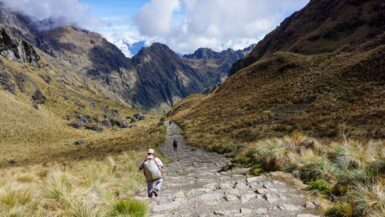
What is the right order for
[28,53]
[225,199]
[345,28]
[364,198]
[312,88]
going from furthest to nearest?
[28,53] → [345,28] → [312,88] → [225,199] → [364,198]

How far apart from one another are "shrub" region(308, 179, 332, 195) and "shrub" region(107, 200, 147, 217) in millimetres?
5730

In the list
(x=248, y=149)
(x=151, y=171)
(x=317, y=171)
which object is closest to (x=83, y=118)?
(x=248, y=149)

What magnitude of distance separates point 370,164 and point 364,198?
400cm

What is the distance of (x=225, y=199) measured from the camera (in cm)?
1138

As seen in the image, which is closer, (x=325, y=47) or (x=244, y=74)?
(x=244, y=74)

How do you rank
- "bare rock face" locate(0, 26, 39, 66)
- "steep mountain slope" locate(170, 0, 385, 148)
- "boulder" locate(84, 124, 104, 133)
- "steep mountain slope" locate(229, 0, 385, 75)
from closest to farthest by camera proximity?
"steep mountain slope" locate(170, 0, 385, 148) → "steep mountain slope" locate(229, 0, 385, 75) → "boulder" locate(84, 124, 104, 133) → "bare rock face" locate(0, 26, 39, 66)

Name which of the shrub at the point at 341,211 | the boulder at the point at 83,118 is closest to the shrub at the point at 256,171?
the shrub at the point at 341,211

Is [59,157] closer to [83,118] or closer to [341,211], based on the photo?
[341,211]

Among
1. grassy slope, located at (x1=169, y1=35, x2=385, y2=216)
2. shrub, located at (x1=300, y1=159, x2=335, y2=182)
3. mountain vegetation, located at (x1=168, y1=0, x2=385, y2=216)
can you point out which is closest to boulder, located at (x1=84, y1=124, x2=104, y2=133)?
grassy slope, located at (x1=169, y1=35, x2=385, y2=216)

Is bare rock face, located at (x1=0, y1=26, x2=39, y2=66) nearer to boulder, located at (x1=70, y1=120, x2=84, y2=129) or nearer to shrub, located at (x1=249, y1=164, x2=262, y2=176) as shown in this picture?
boulder, located at (x1=70, y1=120, x2=84, y2=129)

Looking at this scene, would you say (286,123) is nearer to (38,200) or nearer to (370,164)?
(370,164)

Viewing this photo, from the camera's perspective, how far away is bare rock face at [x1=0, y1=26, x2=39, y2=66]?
5757 inches

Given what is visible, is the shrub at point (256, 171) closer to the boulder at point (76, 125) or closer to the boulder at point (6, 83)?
the boulder at point (76, 125)

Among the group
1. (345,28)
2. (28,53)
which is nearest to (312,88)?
(345,28)
